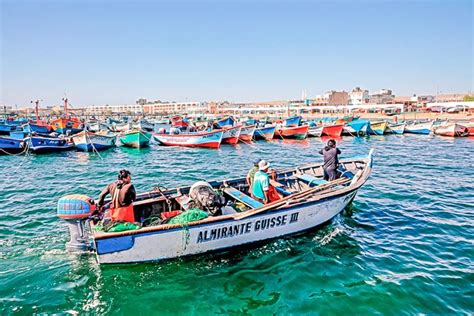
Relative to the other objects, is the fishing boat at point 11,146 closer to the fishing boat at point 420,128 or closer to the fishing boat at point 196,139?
the fishing boat at point 196,139

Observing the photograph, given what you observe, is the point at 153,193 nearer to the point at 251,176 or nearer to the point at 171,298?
the point at 251,176

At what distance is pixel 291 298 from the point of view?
229 inches

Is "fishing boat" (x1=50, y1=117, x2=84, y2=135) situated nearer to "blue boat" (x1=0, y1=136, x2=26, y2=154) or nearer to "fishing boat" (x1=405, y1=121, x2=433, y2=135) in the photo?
"blue boat" (x1=0, y1=136, x2=26, y2=154)

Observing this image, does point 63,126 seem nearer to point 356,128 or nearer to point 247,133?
point 247,133

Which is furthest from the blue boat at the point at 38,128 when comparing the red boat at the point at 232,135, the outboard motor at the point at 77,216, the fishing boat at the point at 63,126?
the outboard motor at the point at 77,216

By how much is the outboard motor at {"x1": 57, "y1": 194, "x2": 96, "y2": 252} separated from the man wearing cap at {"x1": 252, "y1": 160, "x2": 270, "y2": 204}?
12.9ft

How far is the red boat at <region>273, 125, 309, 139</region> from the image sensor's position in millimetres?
35562

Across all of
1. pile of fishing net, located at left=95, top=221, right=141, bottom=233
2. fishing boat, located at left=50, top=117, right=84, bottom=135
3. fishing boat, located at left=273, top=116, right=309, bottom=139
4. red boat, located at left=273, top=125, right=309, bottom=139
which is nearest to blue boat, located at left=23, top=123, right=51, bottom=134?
fishing boat, located at left=50, top=117, right=84, bottom=135

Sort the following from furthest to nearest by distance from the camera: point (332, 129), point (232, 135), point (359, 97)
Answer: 1. point (359, 97)
2. point (332, 129)
3. point (232, 135)

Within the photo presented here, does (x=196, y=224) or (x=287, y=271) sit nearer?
(x=196, y=224)

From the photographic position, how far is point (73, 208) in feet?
20.3

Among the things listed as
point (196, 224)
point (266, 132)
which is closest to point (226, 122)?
point (266, 132)

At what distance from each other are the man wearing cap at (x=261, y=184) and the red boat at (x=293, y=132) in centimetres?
2773

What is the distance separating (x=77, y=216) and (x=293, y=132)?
31.3 metres
